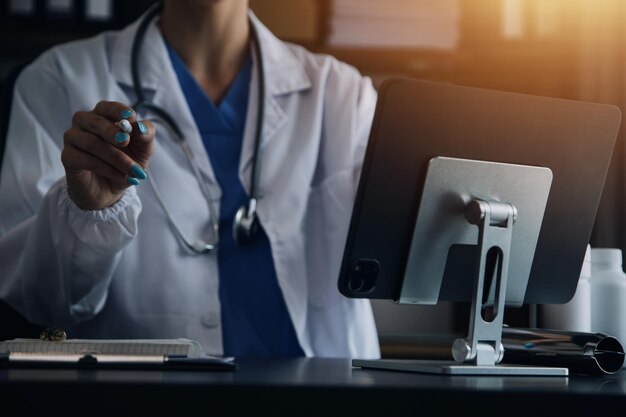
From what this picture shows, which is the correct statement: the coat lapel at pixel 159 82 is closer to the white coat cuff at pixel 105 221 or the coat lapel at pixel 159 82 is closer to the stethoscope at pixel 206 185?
the stethoscope at pixel 206 185

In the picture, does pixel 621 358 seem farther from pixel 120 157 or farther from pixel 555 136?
pixel 120 157

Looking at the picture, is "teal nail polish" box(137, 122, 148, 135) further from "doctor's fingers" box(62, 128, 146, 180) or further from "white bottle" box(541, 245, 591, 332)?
"white bottle" box(541, 245, 591, 332)

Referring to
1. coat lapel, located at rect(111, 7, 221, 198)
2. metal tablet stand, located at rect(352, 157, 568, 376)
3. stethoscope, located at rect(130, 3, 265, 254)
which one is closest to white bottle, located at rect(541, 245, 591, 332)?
metal tablet stand, located at rect(352, 157, 568, 376)

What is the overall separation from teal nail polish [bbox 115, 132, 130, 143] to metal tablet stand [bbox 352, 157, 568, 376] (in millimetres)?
301

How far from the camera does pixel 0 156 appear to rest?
4.79 feet

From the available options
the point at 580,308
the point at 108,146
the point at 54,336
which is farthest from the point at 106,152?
the point at 580,308

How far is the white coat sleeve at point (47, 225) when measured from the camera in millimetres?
1202

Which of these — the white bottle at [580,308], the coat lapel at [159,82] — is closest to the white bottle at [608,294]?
the white bottle at [580,308]

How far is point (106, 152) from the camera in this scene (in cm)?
95

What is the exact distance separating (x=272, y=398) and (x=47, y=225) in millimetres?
768

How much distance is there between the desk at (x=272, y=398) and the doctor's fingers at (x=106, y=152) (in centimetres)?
35

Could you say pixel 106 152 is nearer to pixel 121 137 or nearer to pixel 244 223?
pixel 121 137

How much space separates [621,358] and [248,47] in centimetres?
96

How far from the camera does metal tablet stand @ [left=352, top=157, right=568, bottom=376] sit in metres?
0.85
